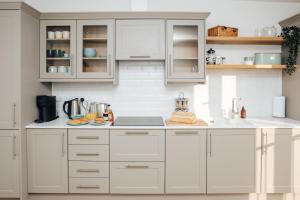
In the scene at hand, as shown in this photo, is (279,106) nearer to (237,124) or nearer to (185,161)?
(237,124)

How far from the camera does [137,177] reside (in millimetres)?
2635

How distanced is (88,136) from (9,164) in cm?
86

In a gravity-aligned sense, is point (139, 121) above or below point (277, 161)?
above

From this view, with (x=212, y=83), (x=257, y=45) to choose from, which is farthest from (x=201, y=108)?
(x=257, y=45)

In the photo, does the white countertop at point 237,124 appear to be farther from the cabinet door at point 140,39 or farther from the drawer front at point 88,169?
the cabinet door at point 140,39

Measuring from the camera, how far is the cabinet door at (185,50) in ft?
9.34

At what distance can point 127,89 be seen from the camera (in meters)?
3.22

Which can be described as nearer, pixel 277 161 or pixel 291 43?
pixel 277 161

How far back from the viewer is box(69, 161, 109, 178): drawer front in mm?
2631

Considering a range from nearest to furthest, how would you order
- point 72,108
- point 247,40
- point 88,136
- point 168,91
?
1. point 88,136
2. point 247,40
3. point 72,108
4. point 168,91

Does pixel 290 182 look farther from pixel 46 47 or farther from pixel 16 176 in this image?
pixel 46 47

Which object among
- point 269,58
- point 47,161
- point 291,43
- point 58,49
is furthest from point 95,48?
point 291,43

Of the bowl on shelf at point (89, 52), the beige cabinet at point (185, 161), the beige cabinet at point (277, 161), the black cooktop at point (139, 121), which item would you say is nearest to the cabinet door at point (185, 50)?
the black cooktop at point (139, 121)

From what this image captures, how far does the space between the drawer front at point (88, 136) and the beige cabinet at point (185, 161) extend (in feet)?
2.25
